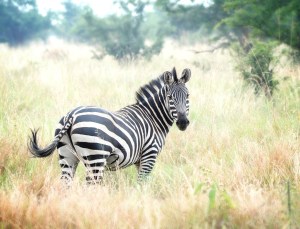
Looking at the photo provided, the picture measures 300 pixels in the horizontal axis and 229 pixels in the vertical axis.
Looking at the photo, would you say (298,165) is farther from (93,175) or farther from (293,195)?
(93,175)

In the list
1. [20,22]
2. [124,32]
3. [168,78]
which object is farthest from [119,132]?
[20,22]

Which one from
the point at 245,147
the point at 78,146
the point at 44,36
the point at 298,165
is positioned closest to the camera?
the point at 78,146

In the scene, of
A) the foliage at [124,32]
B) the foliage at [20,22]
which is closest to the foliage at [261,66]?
the foliage at [124,32]

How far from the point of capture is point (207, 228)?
3.22 m

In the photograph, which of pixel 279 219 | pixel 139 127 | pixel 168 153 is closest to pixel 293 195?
pixel 279 219

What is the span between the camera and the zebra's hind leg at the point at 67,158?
4371mm

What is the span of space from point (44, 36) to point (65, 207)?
33.4 meters

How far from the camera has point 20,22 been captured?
3052 centimetres

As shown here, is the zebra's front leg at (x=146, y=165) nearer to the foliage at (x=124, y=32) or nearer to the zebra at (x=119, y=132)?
the zebra at (x=119, y=132)

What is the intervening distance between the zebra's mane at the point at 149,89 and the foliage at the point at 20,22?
80.9 feet

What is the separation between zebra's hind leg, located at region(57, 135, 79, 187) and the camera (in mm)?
4371

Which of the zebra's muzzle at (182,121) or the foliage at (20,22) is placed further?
the foliage at (20,22)

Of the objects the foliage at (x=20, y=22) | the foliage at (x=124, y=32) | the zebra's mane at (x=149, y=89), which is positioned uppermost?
the foliage at (x=20, y=22)

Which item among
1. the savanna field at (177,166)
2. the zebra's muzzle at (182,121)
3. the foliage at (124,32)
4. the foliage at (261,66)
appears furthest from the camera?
the foliage at (124,32)
